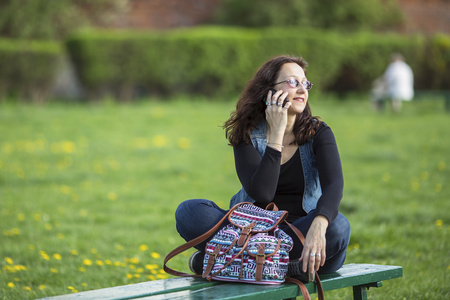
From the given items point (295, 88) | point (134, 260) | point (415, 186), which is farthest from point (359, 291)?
point (415, 186)

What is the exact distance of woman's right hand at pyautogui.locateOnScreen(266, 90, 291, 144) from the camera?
3.34 meters

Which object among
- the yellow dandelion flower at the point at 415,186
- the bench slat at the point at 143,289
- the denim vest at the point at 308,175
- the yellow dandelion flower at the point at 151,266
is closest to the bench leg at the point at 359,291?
the denim vest at the point at 308,175

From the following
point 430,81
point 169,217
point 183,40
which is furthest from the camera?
point 430,81

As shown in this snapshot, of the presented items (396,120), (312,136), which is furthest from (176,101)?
(312,136)

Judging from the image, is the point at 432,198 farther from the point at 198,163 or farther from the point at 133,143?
the point at 133,143

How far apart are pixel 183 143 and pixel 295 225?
27.2 feet

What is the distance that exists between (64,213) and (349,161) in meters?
4.64

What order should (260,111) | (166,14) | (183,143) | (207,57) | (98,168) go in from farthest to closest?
(166,14), (207,57), (183,143), (98,168), (260,111)

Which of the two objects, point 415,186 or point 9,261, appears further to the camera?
point 415,186

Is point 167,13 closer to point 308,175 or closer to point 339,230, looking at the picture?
point 308,175

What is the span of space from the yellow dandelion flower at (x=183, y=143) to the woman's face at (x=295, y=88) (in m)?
7.69

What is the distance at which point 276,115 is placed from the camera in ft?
11.2

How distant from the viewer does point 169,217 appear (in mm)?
7094

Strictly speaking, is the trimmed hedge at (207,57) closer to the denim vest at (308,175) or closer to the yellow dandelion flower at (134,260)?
the yellow dandelion flower at (134,260)
